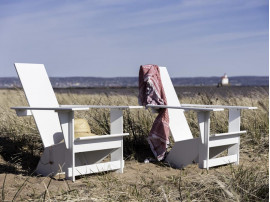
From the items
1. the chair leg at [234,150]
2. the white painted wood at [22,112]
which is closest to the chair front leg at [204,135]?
the chair leg at [234,150]

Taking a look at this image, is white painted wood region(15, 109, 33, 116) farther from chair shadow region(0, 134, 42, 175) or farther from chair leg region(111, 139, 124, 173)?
chair leg region(111, 139, 124, 173)

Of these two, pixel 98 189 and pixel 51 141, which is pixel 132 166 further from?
pixel 98 189

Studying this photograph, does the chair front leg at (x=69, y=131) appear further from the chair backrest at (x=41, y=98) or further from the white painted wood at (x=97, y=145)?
the chair backrest at (x=41, y=98)

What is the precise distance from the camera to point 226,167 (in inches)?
214

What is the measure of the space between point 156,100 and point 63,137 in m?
1.19

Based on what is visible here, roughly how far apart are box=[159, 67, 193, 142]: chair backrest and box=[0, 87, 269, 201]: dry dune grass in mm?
452

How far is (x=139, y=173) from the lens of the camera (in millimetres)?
4977

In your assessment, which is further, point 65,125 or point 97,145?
point 97,145

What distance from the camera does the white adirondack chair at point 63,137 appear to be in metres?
4.54

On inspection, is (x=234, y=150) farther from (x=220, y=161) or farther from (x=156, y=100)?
(x=156, y=100)

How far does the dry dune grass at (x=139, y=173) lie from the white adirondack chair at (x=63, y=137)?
15 cm

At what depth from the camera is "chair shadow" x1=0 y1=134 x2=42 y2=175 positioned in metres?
5.32

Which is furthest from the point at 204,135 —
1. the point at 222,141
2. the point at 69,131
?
the point at 69,131

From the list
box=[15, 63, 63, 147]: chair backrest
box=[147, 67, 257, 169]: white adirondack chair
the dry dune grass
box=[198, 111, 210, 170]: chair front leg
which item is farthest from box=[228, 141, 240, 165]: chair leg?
box=[15, 63, 63, 147]: chair backrest
